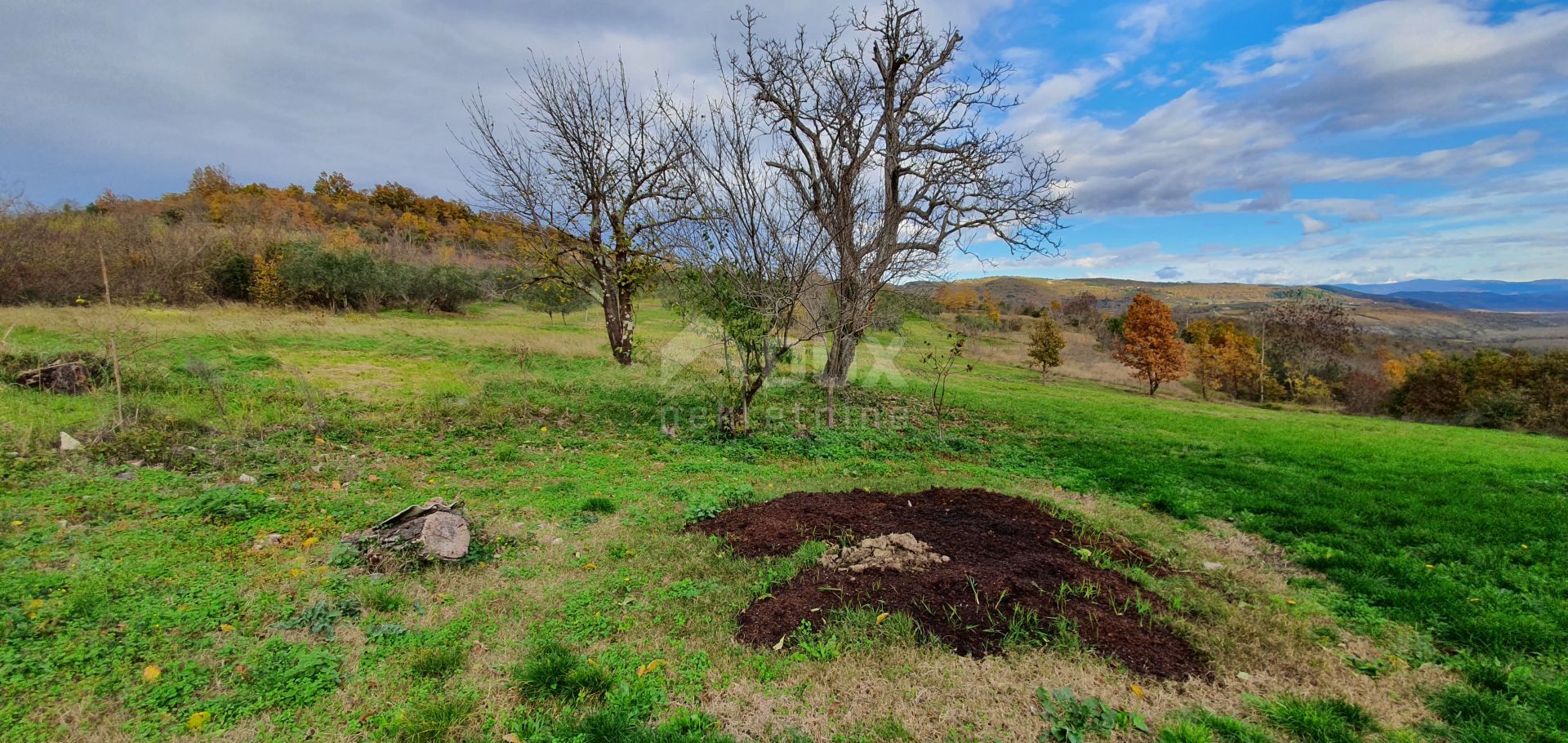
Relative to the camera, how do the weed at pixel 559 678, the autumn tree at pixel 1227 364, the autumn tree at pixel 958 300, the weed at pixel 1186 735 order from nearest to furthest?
the weed at pixel 1186 735 → the weed at pixel 559 678 → the autumn tree at pixel 1227 364 → the autumn tree at pixel 958 300

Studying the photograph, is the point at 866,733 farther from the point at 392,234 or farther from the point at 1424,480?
the point at 392,234

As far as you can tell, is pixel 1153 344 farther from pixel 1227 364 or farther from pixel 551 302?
pixel 551 302

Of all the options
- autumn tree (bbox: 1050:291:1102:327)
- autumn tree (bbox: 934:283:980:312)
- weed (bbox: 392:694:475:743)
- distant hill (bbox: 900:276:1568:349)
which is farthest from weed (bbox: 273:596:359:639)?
autumn tree (bbox: 1050:291:1102:327)

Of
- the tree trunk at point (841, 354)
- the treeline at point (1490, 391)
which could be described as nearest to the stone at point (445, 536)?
the tree trunk at point (841, 354)

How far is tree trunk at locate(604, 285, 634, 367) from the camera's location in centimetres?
1511

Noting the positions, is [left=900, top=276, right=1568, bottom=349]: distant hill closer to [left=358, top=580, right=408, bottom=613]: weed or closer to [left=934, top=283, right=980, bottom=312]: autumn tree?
[left=934, top=283, right=980, bottom=312]: autumn tree

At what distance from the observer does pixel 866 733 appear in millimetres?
2863

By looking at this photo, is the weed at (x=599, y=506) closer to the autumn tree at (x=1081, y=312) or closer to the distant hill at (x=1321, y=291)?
the distant hill at (x=1321, y=291)

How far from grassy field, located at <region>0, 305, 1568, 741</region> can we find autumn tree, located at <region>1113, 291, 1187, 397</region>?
73.3 feet

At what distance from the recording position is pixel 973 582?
4145mm

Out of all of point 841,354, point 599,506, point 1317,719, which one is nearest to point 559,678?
point 599,506

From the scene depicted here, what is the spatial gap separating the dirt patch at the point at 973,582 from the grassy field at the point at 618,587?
0.20 m

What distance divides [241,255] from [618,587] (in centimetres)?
3562

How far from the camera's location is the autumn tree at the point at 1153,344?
3091cm
